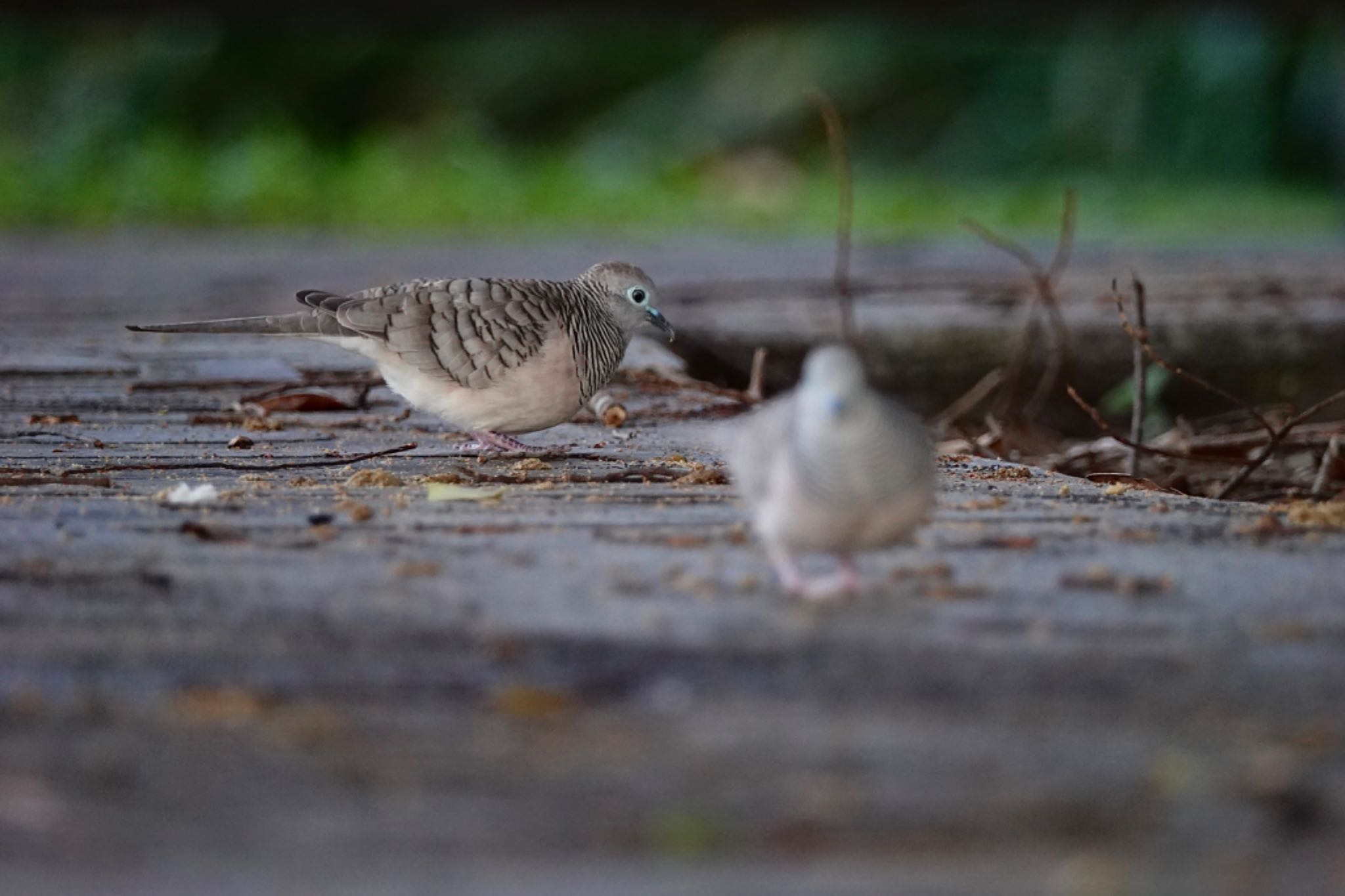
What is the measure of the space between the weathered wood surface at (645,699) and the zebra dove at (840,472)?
3.7 inches

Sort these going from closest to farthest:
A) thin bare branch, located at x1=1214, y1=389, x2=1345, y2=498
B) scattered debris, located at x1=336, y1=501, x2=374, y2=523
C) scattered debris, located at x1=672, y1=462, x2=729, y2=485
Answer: scattered debris, located at x1=336, y1=501, x2=374, y2=523, scattered debris, located at x1=672, y1=462, x2=729, y2=485, thin bare branch, located at x1=1214, y1=389, x2=1345, y2=498

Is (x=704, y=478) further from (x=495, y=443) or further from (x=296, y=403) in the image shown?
(x=296, y=403)

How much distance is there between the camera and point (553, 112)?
15.3 meters

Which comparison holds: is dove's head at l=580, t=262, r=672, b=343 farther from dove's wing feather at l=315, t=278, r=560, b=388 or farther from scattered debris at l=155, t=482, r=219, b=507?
scattered debris at l=155, t=482, r=219, b=507

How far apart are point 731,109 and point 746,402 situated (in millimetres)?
10438

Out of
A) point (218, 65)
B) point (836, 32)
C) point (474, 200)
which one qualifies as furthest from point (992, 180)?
point (218, 65)

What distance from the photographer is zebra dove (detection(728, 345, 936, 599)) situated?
2168 millimetres

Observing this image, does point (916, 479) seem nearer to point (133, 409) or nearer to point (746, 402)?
point (746, 402)

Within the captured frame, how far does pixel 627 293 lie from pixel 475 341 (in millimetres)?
542

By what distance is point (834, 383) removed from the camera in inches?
84.9

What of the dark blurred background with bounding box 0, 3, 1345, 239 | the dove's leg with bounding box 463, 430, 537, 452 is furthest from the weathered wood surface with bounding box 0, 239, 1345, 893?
the dark blurred background with bounding box 0, 3, 1345, 239

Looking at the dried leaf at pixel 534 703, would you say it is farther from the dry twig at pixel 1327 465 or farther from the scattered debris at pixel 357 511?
the dry twig at pixel 1327 465

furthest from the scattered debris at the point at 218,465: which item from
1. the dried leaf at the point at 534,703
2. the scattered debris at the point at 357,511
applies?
the dried leaf at the point at 534,703

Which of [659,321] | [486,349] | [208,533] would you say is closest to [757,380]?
[659,321]
